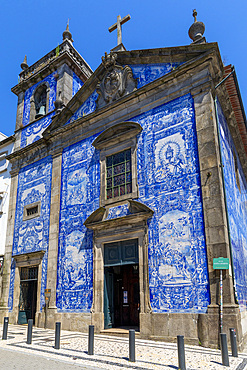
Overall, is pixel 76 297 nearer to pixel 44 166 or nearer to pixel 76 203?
pixel 76 203

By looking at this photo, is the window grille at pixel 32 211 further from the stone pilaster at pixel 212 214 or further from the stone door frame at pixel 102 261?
the stone pilaster at pixel 212 214

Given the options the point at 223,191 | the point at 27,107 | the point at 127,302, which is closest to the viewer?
the point at 223,191

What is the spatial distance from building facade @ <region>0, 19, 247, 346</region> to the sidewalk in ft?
3.00

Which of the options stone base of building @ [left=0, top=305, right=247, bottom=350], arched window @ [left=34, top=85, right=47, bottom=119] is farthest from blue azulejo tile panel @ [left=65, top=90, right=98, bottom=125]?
stone base of building @ [left=0, top=305, right=247, bottom=350]

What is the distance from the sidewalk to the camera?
6188mm

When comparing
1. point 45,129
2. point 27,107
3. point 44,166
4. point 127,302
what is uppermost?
point 27,107

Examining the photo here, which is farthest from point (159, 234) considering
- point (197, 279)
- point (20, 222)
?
point (20, 222)

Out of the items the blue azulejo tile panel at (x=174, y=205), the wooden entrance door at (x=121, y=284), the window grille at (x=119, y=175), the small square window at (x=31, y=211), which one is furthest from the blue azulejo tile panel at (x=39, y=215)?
the blue azulejo tile panel at (x=174, y=205)

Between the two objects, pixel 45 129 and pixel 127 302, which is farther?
pixel 45 129

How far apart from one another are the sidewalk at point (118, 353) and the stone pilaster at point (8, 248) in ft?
15.9

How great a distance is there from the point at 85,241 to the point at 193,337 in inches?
198

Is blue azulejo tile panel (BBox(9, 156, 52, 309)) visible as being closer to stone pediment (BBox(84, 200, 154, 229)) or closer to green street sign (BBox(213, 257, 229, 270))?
stone pediment (BBox(84, 200, 154, 229))

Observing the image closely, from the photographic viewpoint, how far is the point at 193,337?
8.38 meters

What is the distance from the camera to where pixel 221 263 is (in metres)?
8.26
